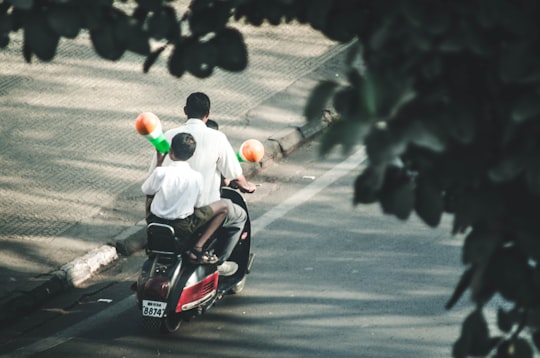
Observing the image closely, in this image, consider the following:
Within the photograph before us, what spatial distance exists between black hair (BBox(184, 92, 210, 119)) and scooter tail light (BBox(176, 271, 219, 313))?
1204 mm

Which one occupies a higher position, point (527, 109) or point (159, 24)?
point (527, 109)

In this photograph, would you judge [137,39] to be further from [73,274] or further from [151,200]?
[73,274]

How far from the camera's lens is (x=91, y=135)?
11.5m

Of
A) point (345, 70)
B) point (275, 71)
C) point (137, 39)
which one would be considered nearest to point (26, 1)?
point (137, 39)

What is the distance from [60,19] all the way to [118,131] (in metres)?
8.19

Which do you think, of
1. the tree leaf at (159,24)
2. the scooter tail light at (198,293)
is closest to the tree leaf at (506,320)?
the tree leaf at (159,24)

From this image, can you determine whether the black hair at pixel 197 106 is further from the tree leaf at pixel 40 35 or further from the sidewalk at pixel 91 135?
the tree leaf at pixel 40 35

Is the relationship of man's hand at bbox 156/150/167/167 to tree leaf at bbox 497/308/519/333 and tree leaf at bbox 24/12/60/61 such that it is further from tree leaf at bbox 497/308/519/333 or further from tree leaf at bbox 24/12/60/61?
tree leaf at bbox 497/308/519/333

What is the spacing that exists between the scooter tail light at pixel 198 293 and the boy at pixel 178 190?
0.22 meters

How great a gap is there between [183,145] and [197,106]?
512 mm

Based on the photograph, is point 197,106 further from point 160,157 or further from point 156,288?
point 156,288

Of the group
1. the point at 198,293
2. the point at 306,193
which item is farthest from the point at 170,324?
the point at 306,193

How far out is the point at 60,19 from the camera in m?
3.48

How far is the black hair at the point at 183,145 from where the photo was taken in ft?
24.3
